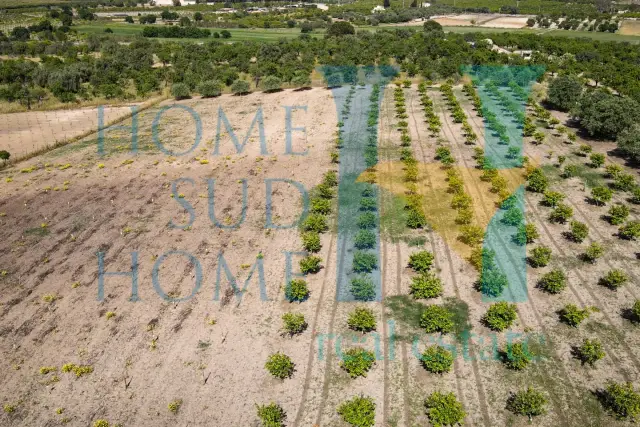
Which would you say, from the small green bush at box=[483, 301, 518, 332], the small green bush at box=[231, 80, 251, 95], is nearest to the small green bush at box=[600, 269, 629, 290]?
the small green bush at box=[483, 301, 518, 332]

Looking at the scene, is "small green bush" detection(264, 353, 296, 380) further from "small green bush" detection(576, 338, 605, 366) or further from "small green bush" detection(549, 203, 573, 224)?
"small green bush" detection(549, 203, 573, 224)

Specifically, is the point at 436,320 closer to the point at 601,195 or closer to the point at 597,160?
the point at 601,195

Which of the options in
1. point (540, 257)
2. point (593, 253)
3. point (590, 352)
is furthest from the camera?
point (593, 253)

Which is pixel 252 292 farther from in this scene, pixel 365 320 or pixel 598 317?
pixel 598 317

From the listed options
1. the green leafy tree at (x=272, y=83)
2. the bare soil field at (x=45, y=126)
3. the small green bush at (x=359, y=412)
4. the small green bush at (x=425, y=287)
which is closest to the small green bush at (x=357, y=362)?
the small green bush at (x=359, y=412)

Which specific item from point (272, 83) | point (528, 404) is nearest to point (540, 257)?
point (528, 404)

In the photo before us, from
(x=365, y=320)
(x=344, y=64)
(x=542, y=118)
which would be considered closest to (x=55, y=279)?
(x=365, y=320)
